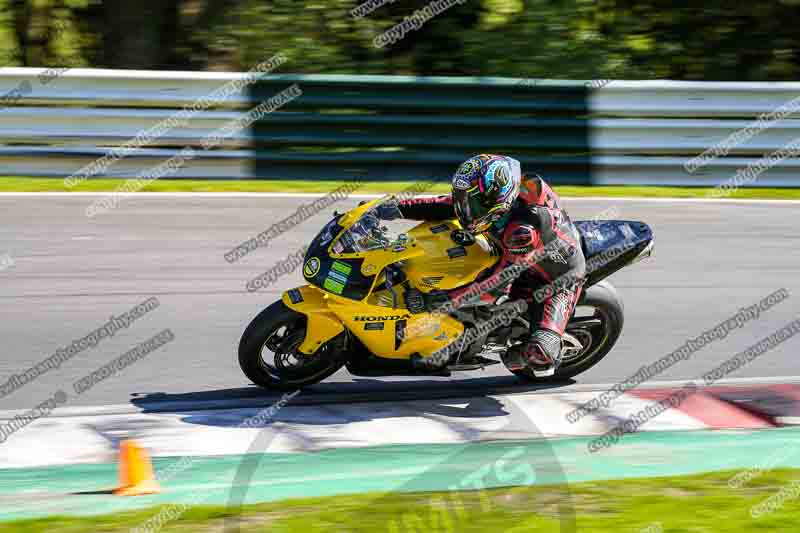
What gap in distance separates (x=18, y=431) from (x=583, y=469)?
3.42m

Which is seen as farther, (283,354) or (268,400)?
(268,400)

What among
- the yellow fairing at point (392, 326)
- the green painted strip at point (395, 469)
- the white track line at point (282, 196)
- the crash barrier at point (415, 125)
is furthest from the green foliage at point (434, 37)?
the green painted strip at point (395, 469)

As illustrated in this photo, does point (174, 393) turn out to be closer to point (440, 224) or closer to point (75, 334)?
point (75, 334)

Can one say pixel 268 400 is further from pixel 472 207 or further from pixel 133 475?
pixel 472 207

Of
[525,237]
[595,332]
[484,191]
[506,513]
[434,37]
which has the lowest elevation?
[595,332]

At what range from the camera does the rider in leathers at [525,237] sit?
693 centimetres

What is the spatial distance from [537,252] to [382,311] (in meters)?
1.08

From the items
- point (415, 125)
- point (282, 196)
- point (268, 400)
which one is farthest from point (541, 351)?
point (415, 125)

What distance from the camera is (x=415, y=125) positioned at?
13430mm

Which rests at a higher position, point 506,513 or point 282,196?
point 506,513

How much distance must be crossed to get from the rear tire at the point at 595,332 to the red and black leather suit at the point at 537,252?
14.8 inches

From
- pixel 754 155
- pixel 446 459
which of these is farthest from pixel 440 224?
pixel 754 155

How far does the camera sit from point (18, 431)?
6.76m

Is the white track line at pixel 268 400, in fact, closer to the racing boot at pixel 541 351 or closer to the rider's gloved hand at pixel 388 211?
the racing boot at pixel 541 351
